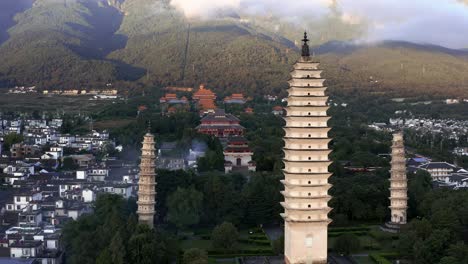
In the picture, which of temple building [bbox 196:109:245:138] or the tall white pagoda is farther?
temple building [bbox 196:109:245:138]

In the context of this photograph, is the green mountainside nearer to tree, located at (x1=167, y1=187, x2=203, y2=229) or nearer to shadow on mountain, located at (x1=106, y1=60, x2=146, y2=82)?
shadow on mountain, located at (x1=106, y1=60, x2=146, y2=82)

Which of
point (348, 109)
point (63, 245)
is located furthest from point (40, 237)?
point (348, 109)

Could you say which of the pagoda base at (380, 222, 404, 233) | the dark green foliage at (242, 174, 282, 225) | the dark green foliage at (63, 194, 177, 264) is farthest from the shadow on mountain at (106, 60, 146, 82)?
the dark green foliage at (63, 194, 177, 264)

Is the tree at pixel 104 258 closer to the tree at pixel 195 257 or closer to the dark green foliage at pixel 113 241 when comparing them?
the dark green foliage at pixel 113 241

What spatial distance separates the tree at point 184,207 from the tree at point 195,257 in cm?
558

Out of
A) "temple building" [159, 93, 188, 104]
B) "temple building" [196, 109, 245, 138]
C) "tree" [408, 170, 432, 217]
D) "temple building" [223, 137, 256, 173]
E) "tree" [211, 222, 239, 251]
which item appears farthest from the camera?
"temple building" [159, 93, 188, 104]

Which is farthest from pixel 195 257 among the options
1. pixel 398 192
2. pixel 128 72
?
pixel 128 72

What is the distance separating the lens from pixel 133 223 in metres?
26.3

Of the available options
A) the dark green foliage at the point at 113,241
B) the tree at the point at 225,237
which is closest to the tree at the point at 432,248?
the tree at the point at 225,237

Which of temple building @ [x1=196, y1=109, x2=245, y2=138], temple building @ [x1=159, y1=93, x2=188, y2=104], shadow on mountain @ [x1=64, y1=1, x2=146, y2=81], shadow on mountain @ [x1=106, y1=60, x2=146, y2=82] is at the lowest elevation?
temple building @ [x1=196, y1=109, x2=245, y2=138]

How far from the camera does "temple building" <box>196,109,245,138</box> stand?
5181cm

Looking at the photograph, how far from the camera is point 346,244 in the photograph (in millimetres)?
27578

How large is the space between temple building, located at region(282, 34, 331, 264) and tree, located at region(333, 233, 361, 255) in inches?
107

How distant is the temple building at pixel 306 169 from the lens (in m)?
24.8
